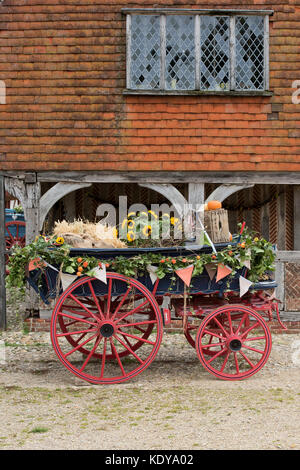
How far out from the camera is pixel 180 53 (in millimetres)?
9508

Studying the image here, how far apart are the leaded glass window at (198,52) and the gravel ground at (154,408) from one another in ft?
14.5

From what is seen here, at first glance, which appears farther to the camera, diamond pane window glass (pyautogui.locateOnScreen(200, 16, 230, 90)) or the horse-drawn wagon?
diamond pane window glass (pyautogui.locateOnScreen(200, 16, 230, 90))

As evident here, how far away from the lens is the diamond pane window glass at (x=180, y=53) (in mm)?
9477

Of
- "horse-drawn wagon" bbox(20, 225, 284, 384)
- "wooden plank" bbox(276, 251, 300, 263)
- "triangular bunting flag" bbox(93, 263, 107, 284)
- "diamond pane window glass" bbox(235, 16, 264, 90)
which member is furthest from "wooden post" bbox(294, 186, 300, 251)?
"triangular bunting flag" bbox(93, 263, 107, 284)

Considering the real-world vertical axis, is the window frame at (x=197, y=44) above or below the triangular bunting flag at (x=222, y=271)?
above

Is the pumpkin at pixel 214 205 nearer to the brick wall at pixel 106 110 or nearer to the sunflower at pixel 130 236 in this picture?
the sunflower at pixel 130 236

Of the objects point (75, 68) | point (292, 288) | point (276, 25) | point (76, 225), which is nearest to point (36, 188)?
point (75, 68)

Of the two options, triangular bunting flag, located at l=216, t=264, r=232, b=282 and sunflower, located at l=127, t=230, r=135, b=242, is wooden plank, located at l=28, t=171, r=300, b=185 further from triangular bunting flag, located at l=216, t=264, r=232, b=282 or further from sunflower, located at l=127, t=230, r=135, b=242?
triangular bunting flag, located at l=216, t=264, r=232, b=282

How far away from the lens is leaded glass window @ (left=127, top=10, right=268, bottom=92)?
942cm

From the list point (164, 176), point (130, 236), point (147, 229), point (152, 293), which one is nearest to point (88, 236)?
point (130, 236)

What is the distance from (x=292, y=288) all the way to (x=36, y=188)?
5326mm

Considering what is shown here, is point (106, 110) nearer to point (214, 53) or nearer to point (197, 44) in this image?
point (197, 44)

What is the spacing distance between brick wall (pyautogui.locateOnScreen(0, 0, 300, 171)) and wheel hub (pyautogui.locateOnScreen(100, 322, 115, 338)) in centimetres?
Answer: 371

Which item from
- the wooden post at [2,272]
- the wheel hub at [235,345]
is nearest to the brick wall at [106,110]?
the wooden post at [2,272]
